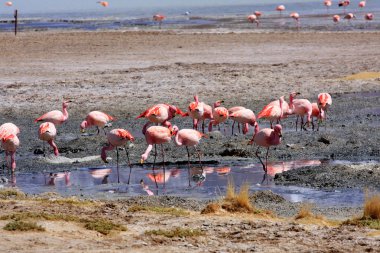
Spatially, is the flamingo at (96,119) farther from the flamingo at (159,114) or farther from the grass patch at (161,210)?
the grass patch at (161,210)

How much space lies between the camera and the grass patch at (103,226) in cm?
1008

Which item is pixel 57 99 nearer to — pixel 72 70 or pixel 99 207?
pixel 72 70

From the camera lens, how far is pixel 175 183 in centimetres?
1452

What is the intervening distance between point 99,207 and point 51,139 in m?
5.13

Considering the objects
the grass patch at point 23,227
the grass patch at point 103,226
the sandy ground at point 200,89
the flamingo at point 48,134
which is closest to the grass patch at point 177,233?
the sandy ground at point 200,89

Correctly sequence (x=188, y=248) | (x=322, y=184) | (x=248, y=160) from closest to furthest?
(x=188, y=248)
(x=322, y=184)
(x=248, y=160)

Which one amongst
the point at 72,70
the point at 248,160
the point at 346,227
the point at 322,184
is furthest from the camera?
the point at 72,70

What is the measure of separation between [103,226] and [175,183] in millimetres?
4381

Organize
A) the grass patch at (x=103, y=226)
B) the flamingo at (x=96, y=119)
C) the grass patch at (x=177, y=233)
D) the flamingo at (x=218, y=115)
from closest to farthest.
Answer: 1. the grass patch at (x=177, y=233)
2. the grass patch at (x=103, y=226)
3. the flamingo at (x=96, y=119)
4. the flamingo at (x=218, y=115)

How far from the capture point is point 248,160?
Answer: 1614cm

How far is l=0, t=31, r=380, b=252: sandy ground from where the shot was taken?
9992 mm

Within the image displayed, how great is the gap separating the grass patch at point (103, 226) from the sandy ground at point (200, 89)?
131mm

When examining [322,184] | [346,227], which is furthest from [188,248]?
[322,184]

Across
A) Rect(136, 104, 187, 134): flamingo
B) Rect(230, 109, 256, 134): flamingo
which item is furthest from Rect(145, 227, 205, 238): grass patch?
Rect(230, 109, 256, 134): flamingo
